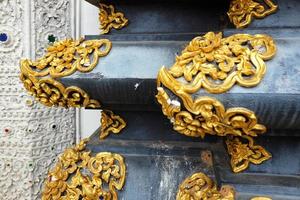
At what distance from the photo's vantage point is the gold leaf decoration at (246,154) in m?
0.56

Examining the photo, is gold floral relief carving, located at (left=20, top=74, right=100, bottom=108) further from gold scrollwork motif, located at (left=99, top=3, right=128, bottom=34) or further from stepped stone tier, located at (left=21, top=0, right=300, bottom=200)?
gold scrollwork motif, located at (left=99, top=3, right=128, bottom=34)

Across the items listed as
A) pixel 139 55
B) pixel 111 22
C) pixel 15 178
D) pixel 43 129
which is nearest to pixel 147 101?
pixel 139 55

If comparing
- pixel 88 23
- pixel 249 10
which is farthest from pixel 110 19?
pixel 88 23

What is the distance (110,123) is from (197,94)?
36 centimetres

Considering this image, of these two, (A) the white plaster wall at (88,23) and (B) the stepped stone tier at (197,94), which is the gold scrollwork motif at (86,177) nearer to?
(B) the stepped stone tier at (197,94)

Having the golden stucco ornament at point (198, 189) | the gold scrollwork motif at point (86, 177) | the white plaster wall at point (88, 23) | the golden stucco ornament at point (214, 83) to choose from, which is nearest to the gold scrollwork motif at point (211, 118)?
the golden stucco ornament at point (214, 83)

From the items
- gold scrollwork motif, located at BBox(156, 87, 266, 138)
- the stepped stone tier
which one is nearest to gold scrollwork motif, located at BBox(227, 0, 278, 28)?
the stepped stone tier

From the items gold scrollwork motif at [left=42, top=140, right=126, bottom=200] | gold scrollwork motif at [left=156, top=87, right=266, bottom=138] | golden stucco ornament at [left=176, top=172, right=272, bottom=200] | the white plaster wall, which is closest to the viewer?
gold scrollwork motif at [left=156, top=87, right=266, bottom=138]

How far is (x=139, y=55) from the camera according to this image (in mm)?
667

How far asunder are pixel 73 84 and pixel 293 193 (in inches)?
15.8

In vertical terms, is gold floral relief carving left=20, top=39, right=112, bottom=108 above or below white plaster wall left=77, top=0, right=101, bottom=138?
below

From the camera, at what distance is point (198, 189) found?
2.07 ft

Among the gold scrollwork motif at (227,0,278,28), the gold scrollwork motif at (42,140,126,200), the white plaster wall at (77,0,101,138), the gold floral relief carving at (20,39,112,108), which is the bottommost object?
the gold scrollwork motif at (42,140,126,200)

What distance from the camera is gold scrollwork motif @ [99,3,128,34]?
0.77 metres
